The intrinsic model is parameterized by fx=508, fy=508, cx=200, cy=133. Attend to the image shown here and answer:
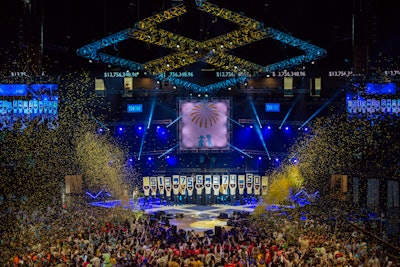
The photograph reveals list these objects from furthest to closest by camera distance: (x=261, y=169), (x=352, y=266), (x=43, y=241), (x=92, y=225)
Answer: (x=261, y=169), (x=92, y=225), (x=43, y=241), (x=352, y=266)

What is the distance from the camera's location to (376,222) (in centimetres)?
2130

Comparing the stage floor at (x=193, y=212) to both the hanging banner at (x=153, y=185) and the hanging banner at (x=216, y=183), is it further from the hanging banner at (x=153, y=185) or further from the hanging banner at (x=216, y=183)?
the hanging banner at (x=216, y=183)

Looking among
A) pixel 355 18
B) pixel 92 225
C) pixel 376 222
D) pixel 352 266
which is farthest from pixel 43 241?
pixel 355 18

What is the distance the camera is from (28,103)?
29.2m

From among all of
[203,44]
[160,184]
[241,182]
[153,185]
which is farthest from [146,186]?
[203,44]

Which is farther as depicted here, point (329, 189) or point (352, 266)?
point (329, 189)

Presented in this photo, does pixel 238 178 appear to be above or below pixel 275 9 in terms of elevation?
below

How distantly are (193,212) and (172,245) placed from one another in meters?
14.7

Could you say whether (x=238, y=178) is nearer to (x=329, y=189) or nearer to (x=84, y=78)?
(x=329, y=189)

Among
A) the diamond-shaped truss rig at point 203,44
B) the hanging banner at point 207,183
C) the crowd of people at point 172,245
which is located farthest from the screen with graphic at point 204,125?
the crowd of people at point 172,245

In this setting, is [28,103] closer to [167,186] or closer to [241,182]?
Result: [167,186]

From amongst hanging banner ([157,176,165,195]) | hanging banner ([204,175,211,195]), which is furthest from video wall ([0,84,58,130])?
hanging banner ([204,175,211,195])

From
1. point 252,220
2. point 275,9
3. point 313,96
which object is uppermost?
point 275,9

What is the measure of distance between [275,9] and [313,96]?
7282 mm
